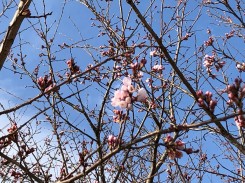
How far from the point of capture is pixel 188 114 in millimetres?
5613

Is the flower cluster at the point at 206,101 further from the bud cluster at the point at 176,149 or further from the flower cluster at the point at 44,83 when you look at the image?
the flower cluster at the point at 44,83

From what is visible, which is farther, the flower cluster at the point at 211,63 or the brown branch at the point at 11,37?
the flower cluster at the point at 211,63

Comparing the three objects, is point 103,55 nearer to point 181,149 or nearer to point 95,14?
point 95,14

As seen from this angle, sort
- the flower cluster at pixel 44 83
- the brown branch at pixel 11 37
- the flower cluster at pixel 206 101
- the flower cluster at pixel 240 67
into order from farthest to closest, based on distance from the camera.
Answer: the flower cluster at pixel 240 67 → the brown branch at pixel 11 37 → the flower cluster at pixel 44 83 → the flower cluster at pixel 206 101

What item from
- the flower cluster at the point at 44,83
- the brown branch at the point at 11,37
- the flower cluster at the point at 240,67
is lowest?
the flower cluster at the point at 44,83

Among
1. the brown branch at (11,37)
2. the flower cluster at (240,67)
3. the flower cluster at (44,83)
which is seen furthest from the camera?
the flower cluster at (240,67)

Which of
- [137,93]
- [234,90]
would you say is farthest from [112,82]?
[234,90]

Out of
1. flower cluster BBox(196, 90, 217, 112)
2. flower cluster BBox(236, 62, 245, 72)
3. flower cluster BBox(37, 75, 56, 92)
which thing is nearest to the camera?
flower cluster BBox(196, 90, 217, 112)

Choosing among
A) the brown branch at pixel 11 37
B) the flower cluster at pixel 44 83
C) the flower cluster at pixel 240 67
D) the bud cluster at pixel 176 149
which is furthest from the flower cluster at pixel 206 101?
the flower cluster at pixel 240 67

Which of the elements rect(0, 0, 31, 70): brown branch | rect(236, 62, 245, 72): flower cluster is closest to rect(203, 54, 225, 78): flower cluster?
rect(236, 62, 245, 72): flower cluster

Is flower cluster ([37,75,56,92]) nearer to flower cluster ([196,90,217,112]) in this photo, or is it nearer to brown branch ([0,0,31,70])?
brown branch ([0,0,31,70])

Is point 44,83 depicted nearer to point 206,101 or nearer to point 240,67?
point 206,101

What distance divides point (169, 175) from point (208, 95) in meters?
5.01

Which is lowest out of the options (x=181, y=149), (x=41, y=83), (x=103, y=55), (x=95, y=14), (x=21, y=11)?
(x=181, y=149)
